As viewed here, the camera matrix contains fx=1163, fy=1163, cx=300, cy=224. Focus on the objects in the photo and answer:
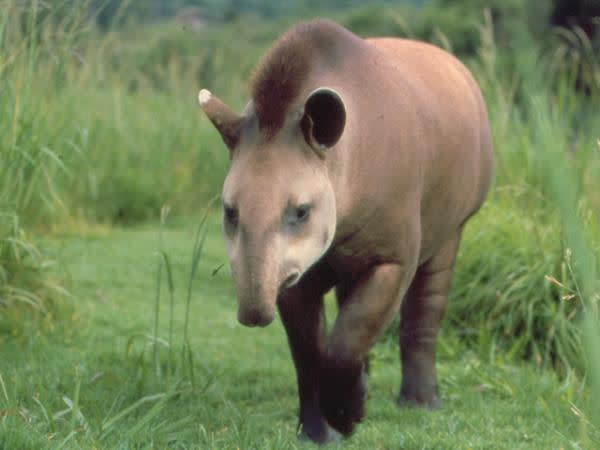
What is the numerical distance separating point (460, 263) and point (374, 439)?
2.32 metres

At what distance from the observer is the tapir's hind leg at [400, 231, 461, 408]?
528 cm

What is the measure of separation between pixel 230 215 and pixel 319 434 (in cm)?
123

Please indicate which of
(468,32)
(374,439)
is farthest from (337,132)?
(468,32)

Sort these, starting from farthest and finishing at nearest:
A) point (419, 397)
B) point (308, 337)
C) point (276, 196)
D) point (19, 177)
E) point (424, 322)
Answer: point (19, 177) < point (424, 322) < point (419, 397) < point (308, 337) < point (276, 196)

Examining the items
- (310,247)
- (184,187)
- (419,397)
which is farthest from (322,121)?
(184,187)

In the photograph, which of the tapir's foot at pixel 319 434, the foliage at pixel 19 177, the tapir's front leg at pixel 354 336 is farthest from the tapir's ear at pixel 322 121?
the foliage at pixel 19 177

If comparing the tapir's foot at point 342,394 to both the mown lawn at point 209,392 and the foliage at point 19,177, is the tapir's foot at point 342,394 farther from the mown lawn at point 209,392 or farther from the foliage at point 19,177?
the foliage at point 19,177

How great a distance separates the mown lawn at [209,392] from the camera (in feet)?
13.7

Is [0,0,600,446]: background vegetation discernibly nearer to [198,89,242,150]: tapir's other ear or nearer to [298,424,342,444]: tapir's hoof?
[298,424,342,444]: tapir's hoof

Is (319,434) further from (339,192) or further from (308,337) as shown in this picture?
(339,192)

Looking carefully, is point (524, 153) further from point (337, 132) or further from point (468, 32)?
point (468, 32)

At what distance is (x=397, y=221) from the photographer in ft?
14.3

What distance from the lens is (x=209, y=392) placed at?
16.7 feet

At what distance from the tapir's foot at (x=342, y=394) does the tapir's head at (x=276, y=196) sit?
546 mm
